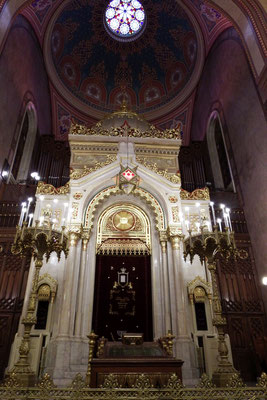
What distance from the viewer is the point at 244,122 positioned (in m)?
11.6

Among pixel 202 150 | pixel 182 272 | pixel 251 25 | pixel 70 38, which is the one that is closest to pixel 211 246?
pixel 182 272

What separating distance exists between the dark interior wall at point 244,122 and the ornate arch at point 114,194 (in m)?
3.76

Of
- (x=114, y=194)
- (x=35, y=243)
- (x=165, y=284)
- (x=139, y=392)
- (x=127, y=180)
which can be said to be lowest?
(x=139, y=392)

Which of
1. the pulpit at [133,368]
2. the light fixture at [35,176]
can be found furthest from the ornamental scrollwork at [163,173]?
the pulpit at [133,368]

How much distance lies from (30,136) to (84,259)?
935 centimetres

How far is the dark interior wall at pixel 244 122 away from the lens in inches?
395

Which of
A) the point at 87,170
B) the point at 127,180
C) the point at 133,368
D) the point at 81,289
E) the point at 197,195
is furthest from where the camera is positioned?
the point at 197,195

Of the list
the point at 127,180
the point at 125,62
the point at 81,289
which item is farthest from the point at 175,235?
the point at 125,62

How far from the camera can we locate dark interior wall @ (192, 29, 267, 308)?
32.9 ft

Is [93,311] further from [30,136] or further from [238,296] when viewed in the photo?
[30,136]

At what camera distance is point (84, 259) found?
29.5 feet

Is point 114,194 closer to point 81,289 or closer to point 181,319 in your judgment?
point 81,289

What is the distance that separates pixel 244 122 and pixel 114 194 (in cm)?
637

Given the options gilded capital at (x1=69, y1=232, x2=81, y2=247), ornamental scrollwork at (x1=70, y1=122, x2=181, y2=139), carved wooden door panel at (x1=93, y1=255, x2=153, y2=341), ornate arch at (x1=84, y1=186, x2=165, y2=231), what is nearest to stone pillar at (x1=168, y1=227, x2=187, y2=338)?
ornate arch at (x1=84, y1=186, x2=165, y2=231)
